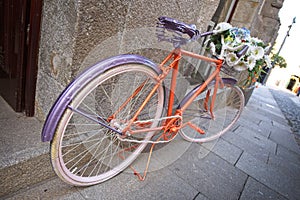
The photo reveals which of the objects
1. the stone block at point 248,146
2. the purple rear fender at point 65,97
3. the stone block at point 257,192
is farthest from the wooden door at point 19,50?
the stone block at point 248,146

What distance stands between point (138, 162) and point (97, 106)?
716 millimetres

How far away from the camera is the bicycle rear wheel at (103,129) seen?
138 cm

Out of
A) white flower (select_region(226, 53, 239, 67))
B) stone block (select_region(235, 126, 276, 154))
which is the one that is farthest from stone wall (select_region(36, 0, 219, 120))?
stone block (select_region(235, 126, 276, 154))

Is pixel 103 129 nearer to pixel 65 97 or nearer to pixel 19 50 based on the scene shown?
pixel 65 97

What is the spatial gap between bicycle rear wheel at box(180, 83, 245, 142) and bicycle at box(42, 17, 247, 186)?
348 mm

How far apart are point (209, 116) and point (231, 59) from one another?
0.97 metres

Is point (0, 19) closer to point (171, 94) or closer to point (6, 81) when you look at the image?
point (6, 81)

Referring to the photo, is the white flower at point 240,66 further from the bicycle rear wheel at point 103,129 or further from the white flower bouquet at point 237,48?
the bicycle rear wheel at point 103,129

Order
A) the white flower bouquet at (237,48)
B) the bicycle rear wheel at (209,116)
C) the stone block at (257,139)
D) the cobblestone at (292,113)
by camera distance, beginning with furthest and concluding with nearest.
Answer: the cobblestone at (292,113) < the stone block at (257,139) < the bicycle rear wheel at (209,116) < the white flower bouquet at (237,48)

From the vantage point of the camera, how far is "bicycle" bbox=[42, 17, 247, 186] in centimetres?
112

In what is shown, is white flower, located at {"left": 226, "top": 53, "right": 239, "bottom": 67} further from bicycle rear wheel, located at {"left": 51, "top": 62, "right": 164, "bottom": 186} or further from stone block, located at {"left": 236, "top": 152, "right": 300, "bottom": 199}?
stone block, located at {"left": 236, "top": 152, "right": 300, "bottom": 199}

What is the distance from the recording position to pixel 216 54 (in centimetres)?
193

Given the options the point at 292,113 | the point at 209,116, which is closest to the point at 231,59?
the point at 209,116

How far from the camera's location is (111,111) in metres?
1.77
